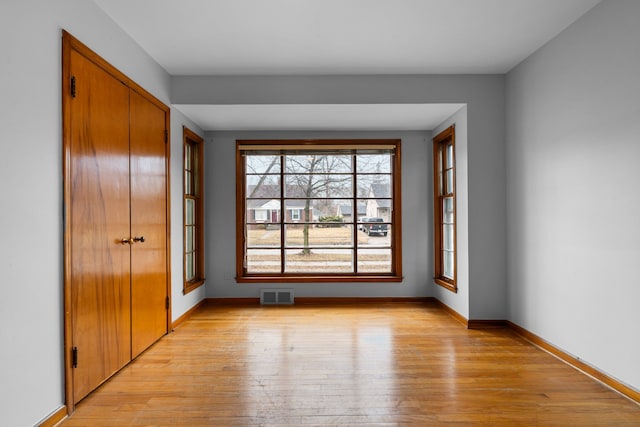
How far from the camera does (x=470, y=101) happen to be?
A: 4258 mm

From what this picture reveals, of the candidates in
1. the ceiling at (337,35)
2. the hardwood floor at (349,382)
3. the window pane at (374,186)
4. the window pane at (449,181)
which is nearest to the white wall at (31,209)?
the hardwood floor at (349,382)

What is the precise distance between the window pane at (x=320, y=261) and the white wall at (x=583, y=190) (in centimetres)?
226

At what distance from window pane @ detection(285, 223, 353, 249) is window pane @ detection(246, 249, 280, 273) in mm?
266

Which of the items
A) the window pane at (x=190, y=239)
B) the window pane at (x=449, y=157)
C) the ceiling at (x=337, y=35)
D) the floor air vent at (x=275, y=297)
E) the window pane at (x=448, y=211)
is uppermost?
the ceiling at (x=337, y=35)

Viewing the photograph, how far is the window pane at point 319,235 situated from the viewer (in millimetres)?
5613

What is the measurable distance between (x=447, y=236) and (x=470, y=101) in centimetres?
178

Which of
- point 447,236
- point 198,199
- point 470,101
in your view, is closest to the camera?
point 470,101

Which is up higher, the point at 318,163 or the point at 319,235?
the point at 318,163

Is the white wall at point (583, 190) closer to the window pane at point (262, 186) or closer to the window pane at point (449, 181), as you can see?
the window pane at point (449, 181)

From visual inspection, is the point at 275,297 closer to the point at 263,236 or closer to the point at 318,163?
the point at 263,236

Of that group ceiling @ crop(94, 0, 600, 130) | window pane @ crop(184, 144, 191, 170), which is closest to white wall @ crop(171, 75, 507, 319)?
ceiling @ crop(94, 0, 600, 130)

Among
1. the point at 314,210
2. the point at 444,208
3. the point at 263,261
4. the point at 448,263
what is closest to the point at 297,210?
the point at 314,210

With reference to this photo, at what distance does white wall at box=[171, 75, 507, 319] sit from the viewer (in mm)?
4246

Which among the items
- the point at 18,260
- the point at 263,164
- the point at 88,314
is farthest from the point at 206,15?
the point at 263,164
